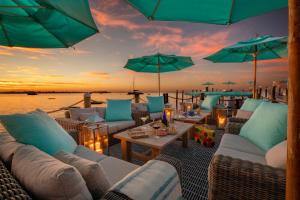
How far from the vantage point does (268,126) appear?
6.64 feet

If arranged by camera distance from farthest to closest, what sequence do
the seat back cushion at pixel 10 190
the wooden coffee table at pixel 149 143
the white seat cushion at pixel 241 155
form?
the wooden coffee table at pixel 149 143 < the white seat cushion at pixel 241 155 < the seat back cushion at pixel 10 190

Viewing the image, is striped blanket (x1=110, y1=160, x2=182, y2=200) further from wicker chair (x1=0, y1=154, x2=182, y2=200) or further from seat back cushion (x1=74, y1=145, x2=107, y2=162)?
seat back cushion (x1=74, y1=145, x2=107, y2=162)

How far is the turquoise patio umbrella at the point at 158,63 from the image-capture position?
562 cm

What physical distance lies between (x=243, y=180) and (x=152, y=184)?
31.9 inches

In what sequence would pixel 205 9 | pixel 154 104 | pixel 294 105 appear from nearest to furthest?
pixel 294 105 < pixel 205 9 < pixel 154 104

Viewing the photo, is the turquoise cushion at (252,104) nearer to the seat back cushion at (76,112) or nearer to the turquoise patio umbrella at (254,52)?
the turquoise patio umbrella at (254,52)

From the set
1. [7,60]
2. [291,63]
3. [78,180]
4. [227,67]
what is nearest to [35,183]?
[78,180]

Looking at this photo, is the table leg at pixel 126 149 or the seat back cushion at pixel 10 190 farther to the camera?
the table leg at pixel 126 149

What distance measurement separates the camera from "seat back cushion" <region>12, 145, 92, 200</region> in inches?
27.0

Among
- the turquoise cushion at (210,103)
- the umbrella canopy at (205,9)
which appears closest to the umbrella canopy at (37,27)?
the umbrella canopy at (205,9)

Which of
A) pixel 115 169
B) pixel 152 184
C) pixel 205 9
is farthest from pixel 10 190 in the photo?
pixel 205 9

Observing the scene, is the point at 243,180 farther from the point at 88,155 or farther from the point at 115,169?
the point at 88,155

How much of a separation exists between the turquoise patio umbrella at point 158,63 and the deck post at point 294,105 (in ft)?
16.1

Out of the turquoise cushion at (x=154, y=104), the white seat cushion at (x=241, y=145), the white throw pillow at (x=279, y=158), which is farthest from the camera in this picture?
the turquoise cushion at (x=154, y=104)
